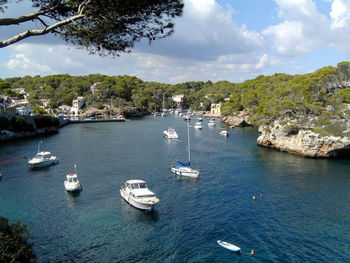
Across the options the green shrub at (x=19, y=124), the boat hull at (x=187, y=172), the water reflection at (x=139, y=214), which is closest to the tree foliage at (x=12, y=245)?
Result: the water reflection at (x=139, y=214)

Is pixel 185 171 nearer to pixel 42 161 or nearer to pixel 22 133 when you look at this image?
pixel 42 161

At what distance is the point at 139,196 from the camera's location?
33938mm

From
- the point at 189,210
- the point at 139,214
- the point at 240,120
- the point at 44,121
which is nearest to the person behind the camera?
the point at 139,214

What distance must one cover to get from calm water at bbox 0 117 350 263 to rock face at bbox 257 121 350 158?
3.20 m

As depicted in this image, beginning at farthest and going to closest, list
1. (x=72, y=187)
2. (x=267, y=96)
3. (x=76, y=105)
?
1. (x=76, y=105)
2. (x=267, y=96)
3. (x=72, y=187)

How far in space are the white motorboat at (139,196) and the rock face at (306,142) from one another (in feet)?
127

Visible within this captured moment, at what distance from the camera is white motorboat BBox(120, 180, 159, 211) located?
32812 millimetres

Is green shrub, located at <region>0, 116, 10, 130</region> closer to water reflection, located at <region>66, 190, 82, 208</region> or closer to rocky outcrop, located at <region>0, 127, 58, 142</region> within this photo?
rocky outcrop, located at <region>0, 127, 58, 142</region>

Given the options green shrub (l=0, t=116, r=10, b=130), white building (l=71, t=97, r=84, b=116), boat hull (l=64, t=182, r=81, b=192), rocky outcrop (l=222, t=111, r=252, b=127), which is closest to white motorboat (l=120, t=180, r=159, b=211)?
boat hull (l=64, t=182, r=81, b=192)

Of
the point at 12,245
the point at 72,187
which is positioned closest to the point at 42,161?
the point at 72,187

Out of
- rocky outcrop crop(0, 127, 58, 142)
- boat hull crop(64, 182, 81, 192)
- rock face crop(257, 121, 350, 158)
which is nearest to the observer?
boat hull crop(64, 182, 81, 192)

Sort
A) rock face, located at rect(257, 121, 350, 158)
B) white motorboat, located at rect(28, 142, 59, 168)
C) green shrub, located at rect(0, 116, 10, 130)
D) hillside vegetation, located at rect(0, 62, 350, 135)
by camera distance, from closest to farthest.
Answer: white motorboat, located at rect(28, 142, 59, 168) < rock face, located at rect(257, 121, 350, 158) < hillside vegetation, located at rect(0, 62, 350, 135) < green shrub, located at rect(0, 116, 10, 130)

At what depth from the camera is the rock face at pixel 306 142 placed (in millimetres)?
58500

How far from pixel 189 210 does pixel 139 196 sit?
5845 mm
